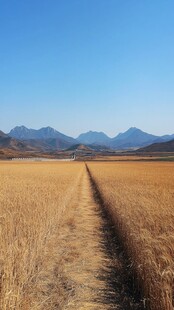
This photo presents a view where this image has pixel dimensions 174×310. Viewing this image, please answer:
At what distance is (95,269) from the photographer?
8234mm

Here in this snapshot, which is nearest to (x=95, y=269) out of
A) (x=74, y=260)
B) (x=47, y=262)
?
(x=74, y=260)

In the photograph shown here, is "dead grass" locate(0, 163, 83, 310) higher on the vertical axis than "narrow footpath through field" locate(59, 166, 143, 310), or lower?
higher

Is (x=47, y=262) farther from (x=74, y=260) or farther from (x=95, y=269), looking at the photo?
(x=95, y=269)

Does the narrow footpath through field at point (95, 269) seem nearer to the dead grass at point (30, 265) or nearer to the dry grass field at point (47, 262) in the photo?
the dry grass field at point (47, 262)

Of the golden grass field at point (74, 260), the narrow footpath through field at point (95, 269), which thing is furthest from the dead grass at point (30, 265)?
the narrow footpath through field at point (95, 269)

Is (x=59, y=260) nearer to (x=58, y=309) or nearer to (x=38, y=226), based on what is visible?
(x=38, y=226)

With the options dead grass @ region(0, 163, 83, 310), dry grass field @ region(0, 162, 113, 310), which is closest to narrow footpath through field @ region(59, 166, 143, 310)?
dry grass field @ region(0, 162, 113, 310)

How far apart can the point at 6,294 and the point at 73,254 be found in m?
4.76

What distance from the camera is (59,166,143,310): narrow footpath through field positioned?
6.34 metres

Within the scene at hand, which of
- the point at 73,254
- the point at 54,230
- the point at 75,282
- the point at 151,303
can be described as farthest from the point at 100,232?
the point at 151,303

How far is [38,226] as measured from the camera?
9328 millimetres

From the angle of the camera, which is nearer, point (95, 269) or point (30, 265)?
point (30, 265)

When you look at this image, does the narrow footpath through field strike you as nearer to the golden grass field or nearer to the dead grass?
the golden grass field

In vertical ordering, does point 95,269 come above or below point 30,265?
below
